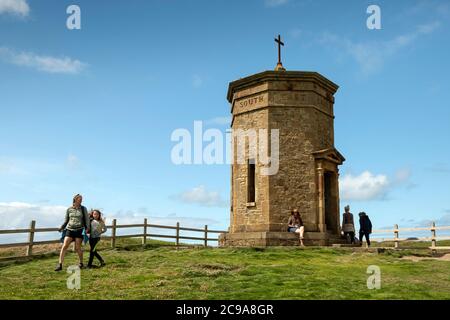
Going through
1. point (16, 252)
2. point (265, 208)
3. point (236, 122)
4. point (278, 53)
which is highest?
point (278, 53)

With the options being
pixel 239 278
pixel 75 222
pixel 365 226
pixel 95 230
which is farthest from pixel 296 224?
pixel 75 222

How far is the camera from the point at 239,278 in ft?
32.8

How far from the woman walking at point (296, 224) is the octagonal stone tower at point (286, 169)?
9.7 inches

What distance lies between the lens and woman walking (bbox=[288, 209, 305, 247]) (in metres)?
16.9

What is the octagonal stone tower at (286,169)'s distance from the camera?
693 inches

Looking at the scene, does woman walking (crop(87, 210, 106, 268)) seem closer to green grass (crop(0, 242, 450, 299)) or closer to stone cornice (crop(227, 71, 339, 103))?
green grass (crop(0, 242, 450, 299))

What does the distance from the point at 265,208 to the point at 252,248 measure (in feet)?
7.35

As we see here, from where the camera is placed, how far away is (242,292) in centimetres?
829

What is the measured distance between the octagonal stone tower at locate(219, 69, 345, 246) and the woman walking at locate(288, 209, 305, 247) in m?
0.25

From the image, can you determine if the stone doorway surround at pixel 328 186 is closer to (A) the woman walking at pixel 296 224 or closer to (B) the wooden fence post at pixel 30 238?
(A) the woman walking at pixel 296 224

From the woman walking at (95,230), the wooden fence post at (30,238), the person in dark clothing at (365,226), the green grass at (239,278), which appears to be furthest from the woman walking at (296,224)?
the wooden fence post at (30,238)

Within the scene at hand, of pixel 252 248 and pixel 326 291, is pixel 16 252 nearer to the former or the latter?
pixel 252 248

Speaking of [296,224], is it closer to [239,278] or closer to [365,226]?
[365,226]
